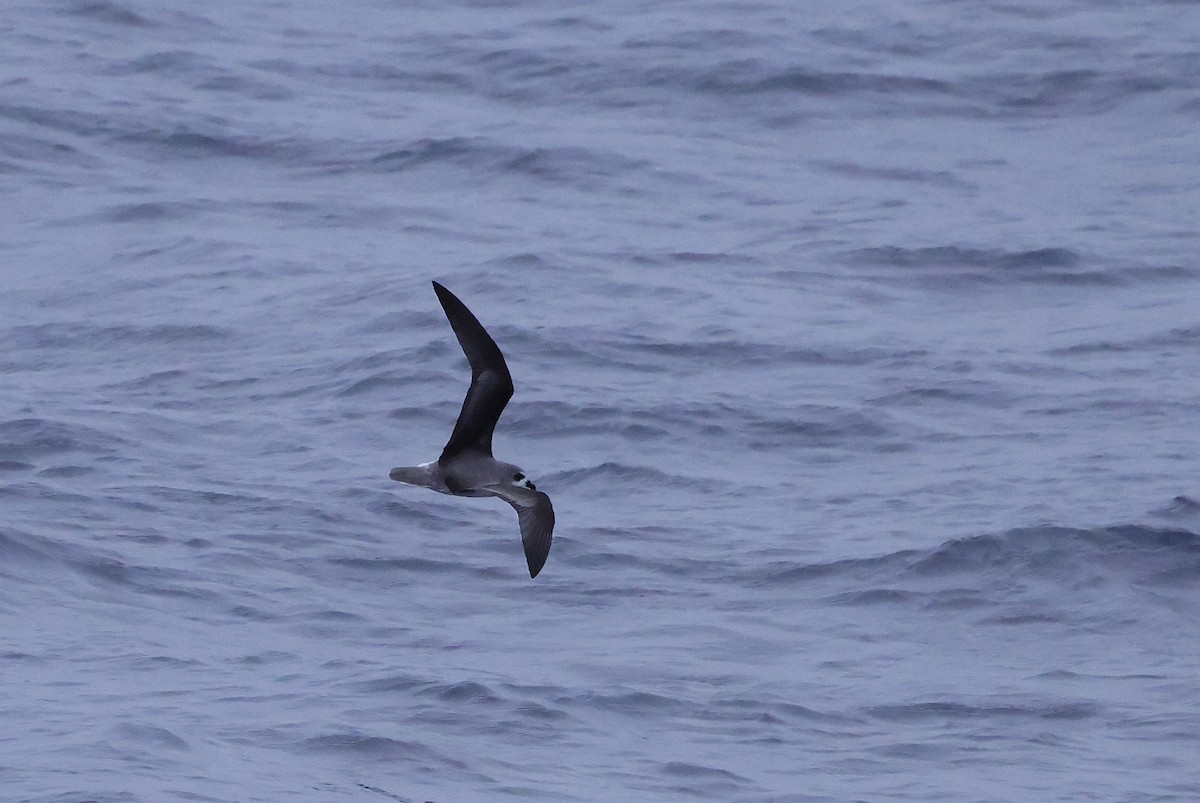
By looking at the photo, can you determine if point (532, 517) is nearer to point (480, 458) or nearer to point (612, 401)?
point (480, 458)

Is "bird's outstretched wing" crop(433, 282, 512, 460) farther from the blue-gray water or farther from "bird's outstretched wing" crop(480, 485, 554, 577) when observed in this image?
the blue-gray water

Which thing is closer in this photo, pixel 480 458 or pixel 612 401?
pixel 480 458

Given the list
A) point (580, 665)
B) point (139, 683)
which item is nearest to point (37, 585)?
point (139, 683)

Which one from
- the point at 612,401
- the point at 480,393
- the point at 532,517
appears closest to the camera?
the point at 532,517

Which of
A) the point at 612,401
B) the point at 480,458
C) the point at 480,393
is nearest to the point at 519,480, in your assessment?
the point at 480,458

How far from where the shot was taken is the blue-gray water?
13.0 metres

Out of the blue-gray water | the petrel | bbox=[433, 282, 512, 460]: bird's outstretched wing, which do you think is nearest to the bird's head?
the petrel

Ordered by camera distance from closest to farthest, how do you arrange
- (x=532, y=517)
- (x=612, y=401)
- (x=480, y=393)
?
(x=532, y=517) < (x=480, y=393) < (x=612, y=401)

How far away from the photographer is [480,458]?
10570mm

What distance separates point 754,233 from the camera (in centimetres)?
2152

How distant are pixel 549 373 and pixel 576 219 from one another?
4.14 metres

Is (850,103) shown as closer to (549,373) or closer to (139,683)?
(549,373)

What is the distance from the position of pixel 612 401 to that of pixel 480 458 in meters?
6.81

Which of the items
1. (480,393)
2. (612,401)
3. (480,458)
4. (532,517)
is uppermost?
(480,393)
